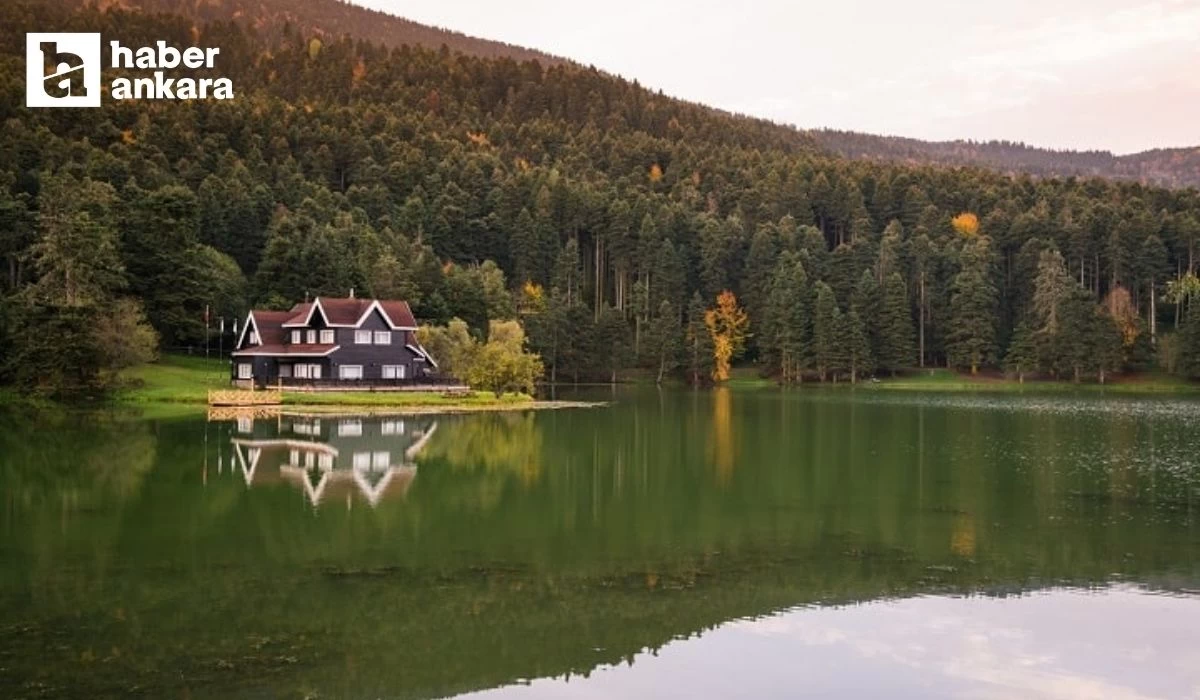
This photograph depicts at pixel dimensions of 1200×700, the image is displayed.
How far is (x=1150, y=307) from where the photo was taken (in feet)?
368

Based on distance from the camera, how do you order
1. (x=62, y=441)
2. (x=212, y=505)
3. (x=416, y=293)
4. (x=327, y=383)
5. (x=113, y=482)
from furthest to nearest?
1. (x=416, y=293)
2. (x=327, y=383)
3. (x=62, y=441)
4. (x=113, y=482)
5. (x=212, y=505)

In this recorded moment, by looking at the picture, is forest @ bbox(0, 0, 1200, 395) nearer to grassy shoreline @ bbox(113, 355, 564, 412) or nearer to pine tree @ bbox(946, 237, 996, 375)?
pine tree @ bbox(946, 237, 996, 375)

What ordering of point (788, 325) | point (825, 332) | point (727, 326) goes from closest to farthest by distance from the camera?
point (825, 332), point (788, 325), point (727, 326)

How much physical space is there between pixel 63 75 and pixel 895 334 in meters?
89.8

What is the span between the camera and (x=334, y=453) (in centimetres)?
3772

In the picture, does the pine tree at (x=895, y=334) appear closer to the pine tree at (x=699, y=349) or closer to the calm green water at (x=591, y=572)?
the pine tree at (x=699, y=349)

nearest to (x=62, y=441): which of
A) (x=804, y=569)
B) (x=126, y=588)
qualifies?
(x=126, y=588)

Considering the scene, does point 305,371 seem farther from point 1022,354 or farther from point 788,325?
point 1022,354

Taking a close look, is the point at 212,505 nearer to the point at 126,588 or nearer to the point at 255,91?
the point at 126,588

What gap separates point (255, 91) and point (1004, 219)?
335 feet

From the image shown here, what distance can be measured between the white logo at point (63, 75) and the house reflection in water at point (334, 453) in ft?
113

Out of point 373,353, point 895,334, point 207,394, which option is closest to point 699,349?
point 895,334

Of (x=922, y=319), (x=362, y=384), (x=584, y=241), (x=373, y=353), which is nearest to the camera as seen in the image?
(x=362, y=384)

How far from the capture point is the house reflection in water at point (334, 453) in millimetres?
29453
